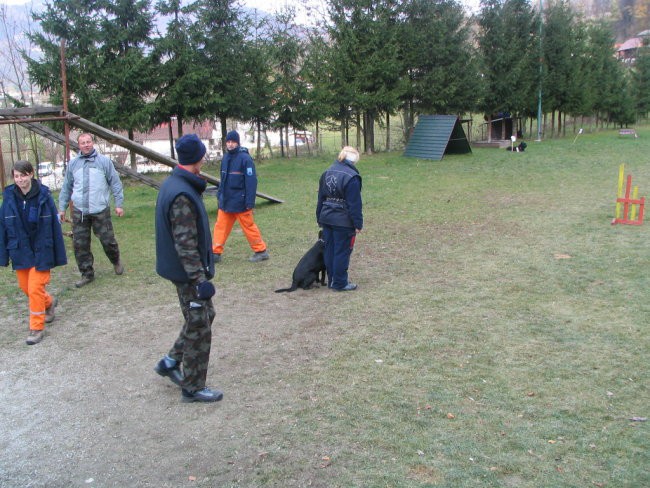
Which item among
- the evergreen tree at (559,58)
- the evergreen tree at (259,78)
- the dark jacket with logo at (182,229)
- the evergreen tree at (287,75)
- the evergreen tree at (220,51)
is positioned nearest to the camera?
the dark jacket with logo at (182,229)

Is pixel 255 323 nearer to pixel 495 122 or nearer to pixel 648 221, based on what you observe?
pixel 648 221

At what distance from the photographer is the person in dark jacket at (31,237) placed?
5844mm

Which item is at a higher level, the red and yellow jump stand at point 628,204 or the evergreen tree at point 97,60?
the evergreen tree at point 97,60

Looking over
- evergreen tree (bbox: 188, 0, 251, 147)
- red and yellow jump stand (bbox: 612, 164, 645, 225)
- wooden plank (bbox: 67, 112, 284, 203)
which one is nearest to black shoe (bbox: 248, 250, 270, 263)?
wooden plank (bbox: 67, 112, 284, 203)

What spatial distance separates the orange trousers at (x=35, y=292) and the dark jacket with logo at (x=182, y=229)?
2243mm

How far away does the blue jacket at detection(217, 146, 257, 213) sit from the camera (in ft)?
27.4

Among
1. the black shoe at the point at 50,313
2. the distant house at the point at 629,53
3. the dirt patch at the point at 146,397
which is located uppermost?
the distant house at the point at 629,53

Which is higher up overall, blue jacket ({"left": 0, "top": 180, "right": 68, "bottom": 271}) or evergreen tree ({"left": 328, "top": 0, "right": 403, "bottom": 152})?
evergreen tree ({"left": 328, "top": 0, "right": 403, "bottom": 152})

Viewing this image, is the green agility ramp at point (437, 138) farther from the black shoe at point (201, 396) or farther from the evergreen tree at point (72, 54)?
the black shoe at point (201, 396)

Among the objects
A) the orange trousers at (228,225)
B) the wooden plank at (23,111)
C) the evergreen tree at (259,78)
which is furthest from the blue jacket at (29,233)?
the evergreen tree at (259,78)

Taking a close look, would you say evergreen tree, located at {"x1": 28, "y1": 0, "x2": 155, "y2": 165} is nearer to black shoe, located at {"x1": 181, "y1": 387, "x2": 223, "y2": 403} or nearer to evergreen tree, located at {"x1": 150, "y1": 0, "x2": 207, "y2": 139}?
evergreen tree, located at {"x1": 150, "y1": 0, "x2": 207, "y2": 139}

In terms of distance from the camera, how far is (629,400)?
176 inches

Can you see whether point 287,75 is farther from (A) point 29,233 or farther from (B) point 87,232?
(A) point 29,233

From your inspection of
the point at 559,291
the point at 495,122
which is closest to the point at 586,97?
the point at 495,122
